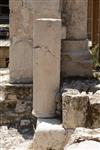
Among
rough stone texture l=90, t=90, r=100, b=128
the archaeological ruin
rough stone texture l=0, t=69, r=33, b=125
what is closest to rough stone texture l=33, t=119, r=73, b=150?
the archaeological ruin

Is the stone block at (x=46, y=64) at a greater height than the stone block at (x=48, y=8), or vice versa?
the stone block at (x=48, y=8)

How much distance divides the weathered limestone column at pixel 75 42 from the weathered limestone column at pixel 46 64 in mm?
809

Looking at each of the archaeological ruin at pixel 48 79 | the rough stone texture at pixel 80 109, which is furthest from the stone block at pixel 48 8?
the rough stone texture at pixel 80 109

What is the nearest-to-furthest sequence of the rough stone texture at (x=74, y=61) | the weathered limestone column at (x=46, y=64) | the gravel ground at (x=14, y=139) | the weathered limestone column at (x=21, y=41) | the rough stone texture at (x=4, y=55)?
the weathered limestone column at (x=46, y=64), the gravel ground at (x=14, y=139), the rough stone texture at (x=74, y=61), the weathered limestone column at (x=21, y=41), the rough stone texture at (x=4, y=55)

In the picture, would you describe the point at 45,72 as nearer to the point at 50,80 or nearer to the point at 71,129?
the point at 50,80

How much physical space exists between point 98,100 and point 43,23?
1209mm

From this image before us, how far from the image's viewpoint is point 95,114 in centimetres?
505

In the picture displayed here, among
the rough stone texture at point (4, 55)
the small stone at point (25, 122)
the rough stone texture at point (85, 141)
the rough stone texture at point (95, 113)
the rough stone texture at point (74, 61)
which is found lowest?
the small stone at point (25, 122)

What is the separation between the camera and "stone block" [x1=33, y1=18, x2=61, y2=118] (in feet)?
18.1

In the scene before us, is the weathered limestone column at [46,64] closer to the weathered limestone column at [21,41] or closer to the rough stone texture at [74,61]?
the rough stone texture at [74,61]

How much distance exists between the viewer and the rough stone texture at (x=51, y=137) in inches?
206

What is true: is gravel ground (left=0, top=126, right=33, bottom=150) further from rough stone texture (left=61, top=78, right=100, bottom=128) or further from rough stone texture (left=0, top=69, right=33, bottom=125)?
rough stone texture (left=61, top=78, right=100, bottom=128)

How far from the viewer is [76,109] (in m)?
5.08

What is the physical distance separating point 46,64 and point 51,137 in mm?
938
